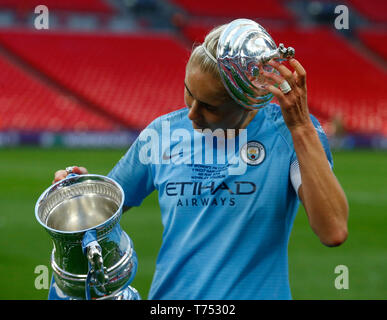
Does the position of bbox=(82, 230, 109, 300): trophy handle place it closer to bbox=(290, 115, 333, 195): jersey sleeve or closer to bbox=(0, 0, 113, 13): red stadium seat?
bbox=(290, 115, 333, 195): jersey sleeve

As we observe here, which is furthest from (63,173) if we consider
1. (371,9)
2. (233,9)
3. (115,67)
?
(371,9)

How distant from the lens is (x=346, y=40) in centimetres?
2462

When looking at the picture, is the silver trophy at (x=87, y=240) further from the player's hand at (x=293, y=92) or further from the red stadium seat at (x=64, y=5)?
the red stadium seat at (x=64, y=5)

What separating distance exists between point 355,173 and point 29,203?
6.71 m

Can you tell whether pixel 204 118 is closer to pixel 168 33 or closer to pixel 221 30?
pixel 221 30

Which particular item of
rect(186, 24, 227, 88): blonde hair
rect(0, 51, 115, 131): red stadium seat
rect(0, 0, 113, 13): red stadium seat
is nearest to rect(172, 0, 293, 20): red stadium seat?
rect(0, 0, 113, 13): red stadium seat

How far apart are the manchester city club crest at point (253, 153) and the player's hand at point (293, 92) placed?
0.33 meters

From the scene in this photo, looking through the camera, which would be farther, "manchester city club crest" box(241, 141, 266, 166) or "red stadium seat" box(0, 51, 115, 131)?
"red stadium seat" box(0, 51, 115, 131)

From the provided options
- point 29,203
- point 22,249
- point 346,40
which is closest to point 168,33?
point 346,40

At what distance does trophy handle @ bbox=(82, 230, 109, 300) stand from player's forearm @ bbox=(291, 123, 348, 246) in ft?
1.95

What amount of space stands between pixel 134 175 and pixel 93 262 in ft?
2.09

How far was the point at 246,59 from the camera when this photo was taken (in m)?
1.66

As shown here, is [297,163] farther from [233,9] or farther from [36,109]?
[233,9]

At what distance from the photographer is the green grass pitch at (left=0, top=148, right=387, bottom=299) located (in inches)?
199
